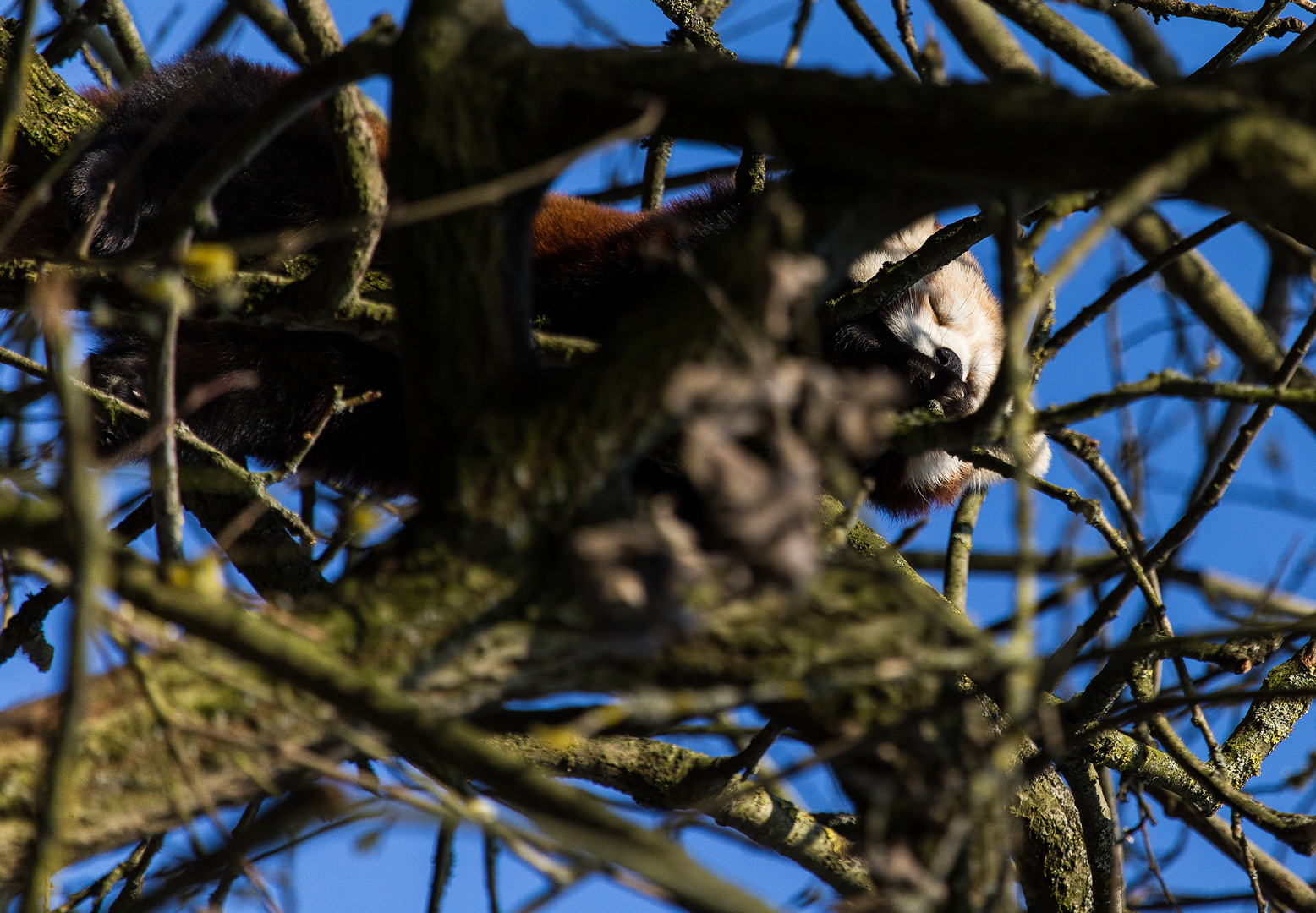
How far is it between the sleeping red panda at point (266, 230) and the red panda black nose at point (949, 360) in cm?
35

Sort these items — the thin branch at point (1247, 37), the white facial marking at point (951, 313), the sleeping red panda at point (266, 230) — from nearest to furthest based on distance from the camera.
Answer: the thin branch at point (1247, 37) < the sleeping red panda at point (266, 230) < the white facial marking at point (951, 313)

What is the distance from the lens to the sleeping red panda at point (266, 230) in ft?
9.00

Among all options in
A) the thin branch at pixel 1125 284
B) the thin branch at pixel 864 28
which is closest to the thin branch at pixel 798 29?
the thin branch at pixel 864 28

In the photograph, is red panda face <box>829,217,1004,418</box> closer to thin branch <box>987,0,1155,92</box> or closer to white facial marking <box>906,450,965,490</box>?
white facial marking <box>906,450,965,490</box>

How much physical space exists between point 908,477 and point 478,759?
2.99 m

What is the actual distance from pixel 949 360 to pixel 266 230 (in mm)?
2130

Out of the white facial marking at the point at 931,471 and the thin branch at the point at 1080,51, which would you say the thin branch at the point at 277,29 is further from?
the white facial marking at the point at 931,471

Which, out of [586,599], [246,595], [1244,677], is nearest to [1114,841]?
[1244,677]

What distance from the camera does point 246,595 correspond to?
1254 millimetres

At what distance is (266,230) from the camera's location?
2875 mm

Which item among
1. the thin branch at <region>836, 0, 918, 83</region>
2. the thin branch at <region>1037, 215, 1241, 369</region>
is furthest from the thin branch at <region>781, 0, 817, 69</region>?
the thin branch at <region>1037, 215, 1241, 369</region>

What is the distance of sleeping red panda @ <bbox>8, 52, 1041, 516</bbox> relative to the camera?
9.00 ft

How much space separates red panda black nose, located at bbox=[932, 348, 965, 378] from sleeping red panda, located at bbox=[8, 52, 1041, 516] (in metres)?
0.35

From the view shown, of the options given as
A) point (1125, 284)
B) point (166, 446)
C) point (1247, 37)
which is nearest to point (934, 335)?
point (1247, 37)
